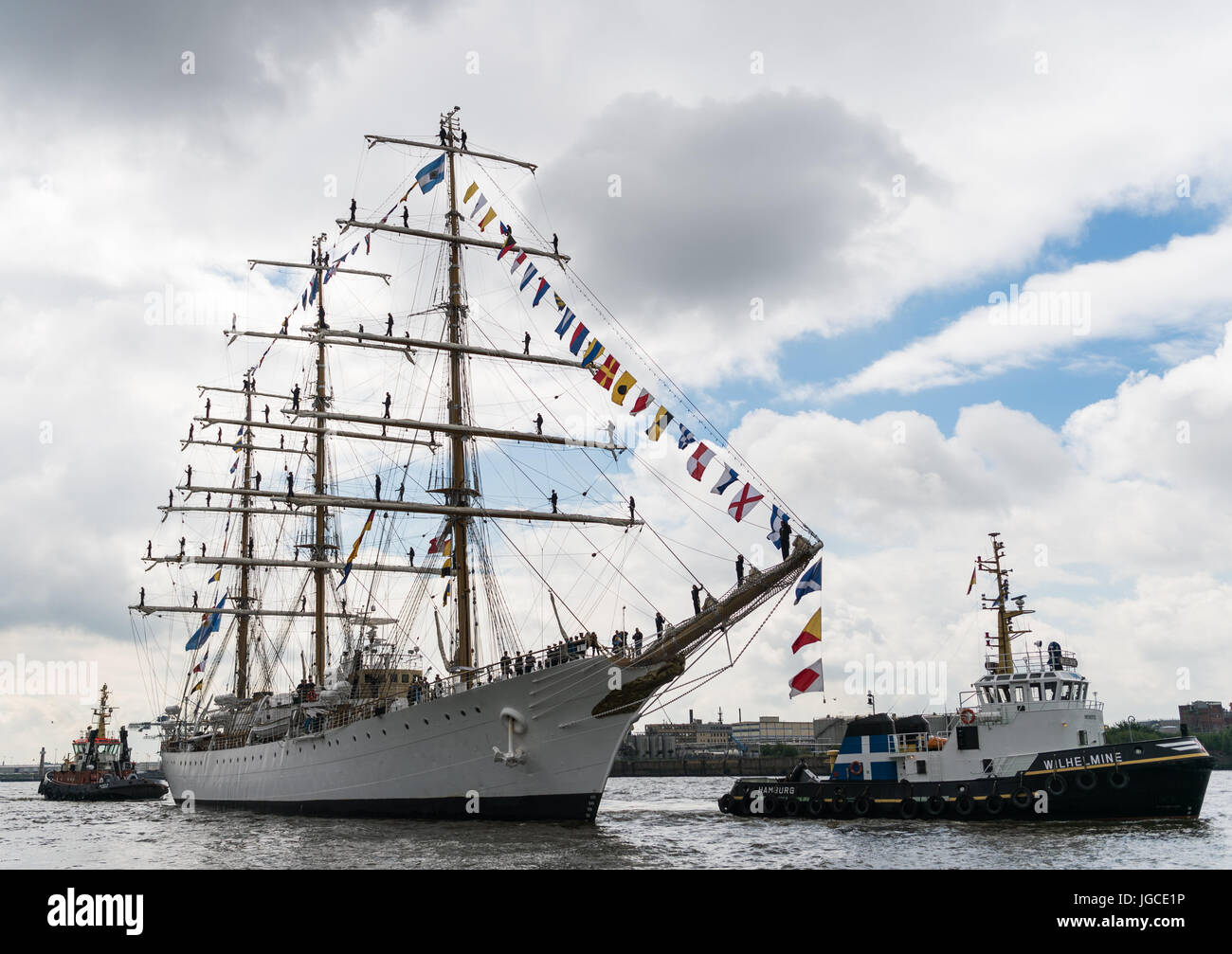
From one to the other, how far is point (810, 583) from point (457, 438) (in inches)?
695

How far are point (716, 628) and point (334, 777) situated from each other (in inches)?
649

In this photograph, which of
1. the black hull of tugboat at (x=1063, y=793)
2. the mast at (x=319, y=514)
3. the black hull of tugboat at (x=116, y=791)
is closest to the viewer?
the black hull of tugboat at (x=1063, y=793)

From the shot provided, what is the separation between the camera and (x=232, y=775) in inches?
2044

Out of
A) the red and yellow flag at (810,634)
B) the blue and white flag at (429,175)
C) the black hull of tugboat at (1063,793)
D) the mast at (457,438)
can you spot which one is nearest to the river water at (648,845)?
the black hull of tugboat at (1063,793)

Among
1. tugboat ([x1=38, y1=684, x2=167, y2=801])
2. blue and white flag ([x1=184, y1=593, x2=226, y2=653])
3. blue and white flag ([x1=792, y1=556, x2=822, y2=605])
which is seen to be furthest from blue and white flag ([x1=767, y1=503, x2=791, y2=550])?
tugboat ([x1=38, y1=684, x2=167, y2=801])

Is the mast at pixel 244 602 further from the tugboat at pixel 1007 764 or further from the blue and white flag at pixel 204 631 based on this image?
the tugboat at pixel 1007 764

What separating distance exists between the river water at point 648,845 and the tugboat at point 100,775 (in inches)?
1513

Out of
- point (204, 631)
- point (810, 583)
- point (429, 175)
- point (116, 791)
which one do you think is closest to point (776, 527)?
point (810, 583)

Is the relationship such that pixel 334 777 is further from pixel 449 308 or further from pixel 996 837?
pixel 996 837

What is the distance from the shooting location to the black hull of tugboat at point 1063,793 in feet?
103

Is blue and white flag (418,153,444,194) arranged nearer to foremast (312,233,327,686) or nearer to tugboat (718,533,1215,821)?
foremast (312,233,327,686)

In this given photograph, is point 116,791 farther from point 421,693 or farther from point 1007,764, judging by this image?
point 1007,764
